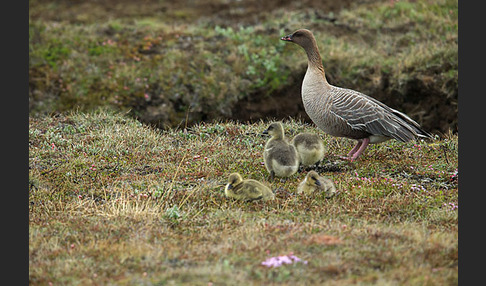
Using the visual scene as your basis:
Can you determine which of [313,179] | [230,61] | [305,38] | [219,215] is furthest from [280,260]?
[230,61]

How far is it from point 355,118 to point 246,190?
2894 mm

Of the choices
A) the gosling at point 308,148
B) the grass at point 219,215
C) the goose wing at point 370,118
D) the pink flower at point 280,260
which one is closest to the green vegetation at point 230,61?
the grass at point 219,215

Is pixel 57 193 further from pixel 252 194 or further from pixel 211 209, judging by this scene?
pixel 252 194

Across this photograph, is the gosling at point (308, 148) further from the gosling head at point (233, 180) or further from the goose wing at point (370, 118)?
the gosling head at point (233, 180)

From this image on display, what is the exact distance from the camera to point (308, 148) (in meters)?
8.96

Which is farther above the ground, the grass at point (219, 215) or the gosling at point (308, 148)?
the gosling at point (308, 148)

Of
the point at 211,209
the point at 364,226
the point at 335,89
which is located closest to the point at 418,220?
the point at 364,226

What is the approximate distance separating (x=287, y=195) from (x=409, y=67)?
9.40m

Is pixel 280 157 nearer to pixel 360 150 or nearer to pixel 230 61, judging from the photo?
pixel 360 150

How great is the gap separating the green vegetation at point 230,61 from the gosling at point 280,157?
6.35 m

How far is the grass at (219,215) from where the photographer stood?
5660 millimetres

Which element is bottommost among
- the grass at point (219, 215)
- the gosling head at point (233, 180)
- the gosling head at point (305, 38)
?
the grass at point (219, 215)

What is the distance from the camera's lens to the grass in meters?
5.66

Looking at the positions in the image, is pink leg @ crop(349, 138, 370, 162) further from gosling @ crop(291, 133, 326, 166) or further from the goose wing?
gosling @ crop(291, 133, 326, 166)
